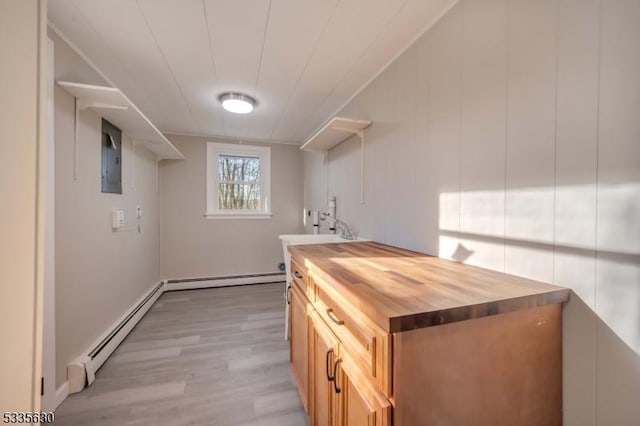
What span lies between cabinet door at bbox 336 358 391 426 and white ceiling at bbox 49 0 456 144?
1.60 metres

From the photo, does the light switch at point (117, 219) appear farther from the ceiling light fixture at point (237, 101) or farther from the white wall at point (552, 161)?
the white wall at point (552, 161)

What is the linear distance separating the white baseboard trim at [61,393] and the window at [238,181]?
2.48 metres

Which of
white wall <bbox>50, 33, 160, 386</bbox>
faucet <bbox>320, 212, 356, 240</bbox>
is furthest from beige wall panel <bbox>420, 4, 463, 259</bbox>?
white wall <bbox>50, 33, 160, 386</bbox>

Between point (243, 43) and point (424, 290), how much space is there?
5.63ft

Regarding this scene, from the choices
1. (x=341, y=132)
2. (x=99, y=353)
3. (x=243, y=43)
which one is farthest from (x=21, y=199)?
(x=341, y=132)

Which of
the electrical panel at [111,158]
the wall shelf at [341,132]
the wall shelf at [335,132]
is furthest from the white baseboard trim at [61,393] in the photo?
the wall shelf at [335,132]

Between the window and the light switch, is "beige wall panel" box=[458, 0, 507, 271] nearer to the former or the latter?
the light switch

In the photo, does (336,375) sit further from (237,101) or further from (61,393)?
(237,101)

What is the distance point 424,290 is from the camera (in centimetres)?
78

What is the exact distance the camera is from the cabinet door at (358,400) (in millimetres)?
633

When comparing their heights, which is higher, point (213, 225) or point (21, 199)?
point (21, 199)

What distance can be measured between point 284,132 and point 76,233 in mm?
2518

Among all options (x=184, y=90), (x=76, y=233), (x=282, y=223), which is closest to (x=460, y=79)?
(x=184, y=90)

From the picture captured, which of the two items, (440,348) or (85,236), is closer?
(440,348)
